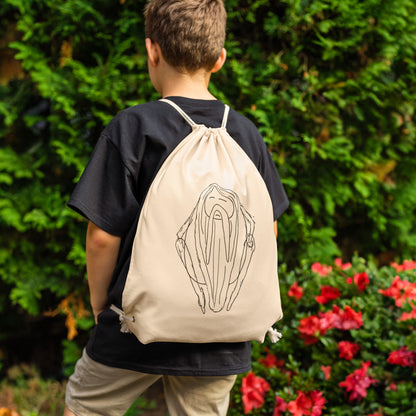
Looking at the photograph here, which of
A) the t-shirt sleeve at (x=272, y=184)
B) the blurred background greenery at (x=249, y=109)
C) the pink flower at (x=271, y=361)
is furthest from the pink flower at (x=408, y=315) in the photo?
the t-shirt sleeve at (x=272, y=184)

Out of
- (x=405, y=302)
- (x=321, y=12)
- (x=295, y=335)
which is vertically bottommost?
(x=295, y=335)

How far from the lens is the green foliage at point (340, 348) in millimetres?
2148

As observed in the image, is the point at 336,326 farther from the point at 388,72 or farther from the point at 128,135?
the point at 388,72

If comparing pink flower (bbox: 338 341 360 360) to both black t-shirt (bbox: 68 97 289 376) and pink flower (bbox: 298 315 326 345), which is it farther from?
black t-shirt (bbox: 68 97 289 376)

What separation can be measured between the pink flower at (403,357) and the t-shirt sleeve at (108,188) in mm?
1448

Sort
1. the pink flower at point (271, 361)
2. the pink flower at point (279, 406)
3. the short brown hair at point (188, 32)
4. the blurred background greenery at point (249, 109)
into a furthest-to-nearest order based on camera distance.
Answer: the blurred background greenery at point (249, 109)
the pink flower at point (271, 361)
the pink flower at point (279, 406)
the short brown hair at point (188, 32)

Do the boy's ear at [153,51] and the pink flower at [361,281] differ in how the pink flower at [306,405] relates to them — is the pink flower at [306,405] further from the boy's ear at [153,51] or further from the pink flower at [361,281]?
the boy's ear at [153,51]

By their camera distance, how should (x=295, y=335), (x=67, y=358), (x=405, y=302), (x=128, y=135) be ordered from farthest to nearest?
1. (x=67, y=358)
2. (x=295, y=335)
3. (x=405, y=302)
4. (x=128, y=135)

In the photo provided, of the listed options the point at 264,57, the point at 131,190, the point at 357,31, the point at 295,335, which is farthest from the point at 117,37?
the point at 295,335

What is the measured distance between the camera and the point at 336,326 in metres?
2.32

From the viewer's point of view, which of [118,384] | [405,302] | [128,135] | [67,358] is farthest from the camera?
[67,358]

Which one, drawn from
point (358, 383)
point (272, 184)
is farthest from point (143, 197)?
point (358, 383)

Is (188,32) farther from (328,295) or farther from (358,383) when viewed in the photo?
(358,383)

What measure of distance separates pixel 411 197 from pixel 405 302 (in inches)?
46.7
